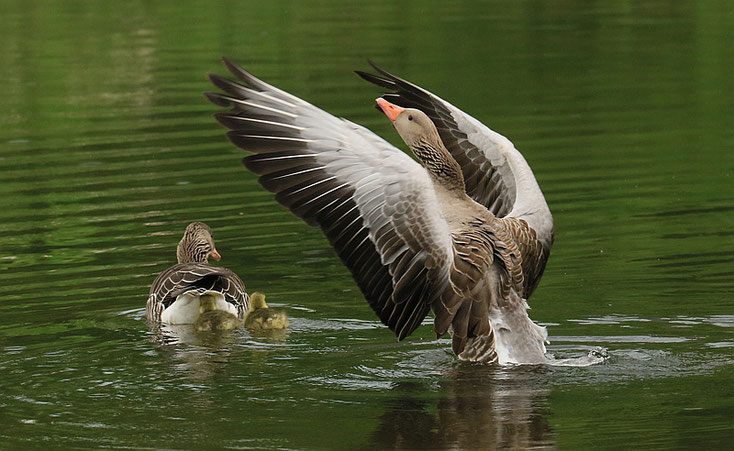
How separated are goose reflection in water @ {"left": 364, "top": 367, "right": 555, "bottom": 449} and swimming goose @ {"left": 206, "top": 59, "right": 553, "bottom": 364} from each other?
50 cm

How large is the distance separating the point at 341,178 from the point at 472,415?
194 cm

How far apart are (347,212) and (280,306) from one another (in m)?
3.11

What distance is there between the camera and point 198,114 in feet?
82.0

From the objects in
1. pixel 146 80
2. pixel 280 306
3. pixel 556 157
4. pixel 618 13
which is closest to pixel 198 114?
pixel 146 80

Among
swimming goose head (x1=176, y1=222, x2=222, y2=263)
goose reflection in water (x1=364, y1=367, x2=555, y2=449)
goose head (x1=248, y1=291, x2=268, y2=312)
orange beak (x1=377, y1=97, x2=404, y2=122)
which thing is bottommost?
goose reflection in water (x1=364, y1=367, x2=555, y2=449)

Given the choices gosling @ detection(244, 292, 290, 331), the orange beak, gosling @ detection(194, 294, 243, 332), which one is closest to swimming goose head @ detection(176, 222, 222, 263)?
gosling @ detection(194, 294, 243, 332)

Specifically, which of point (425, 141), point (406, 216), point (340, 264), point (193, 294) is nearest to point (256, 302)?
point (193, 294)

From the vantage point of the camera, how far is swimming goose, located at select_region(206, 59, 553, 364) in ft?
33.6

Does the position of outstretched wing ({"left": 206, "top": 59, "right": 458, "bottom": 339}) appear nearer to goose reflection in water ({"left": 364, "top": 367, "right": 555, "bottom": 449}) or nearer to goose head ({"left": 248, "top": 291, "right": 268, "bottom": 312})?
goose reflection in water ({"left": 364, "top": 367, "right": 555, "bottom": 449})

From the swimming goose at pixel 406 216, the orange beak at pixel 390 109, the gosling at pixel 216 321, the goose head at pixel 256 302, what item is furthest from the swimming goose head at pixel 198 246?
the orange beak at pixel 390 109

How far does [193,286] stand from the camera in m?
12.9

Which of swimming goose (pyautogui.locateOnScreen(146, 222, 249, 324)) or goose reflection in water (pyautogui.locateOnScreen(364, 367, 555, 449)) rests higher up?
swimming goose (pyautogui.locateOnScreen(146, 222, 249, 324))

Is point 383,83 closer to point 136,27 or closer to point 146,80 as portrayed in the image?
point 146,80

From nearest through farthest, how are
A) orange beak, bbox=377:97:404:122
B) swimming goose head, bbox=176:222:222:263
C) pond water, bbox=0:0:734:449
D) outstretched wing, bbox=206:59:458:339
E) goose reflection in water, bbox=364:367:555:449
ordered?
goose reflection in water, bbox=364:367:555:449
pond water, bbox=0:0:734:449
outstretched wing, bbox=206:59:458:339
orange beak, bbox=377:97:404:122
swimming goose head, bbox=176:222:222:263
